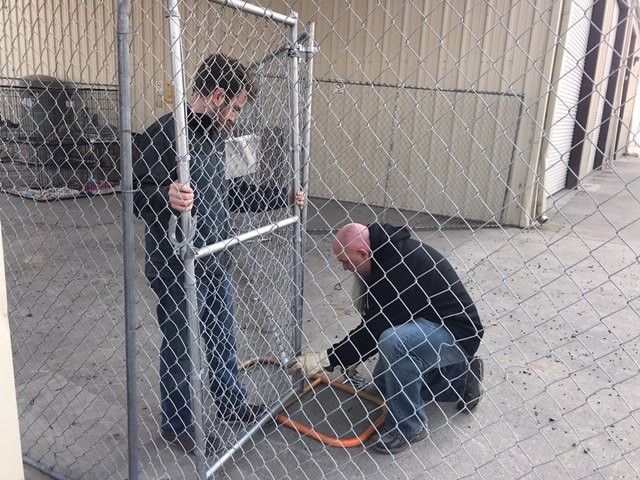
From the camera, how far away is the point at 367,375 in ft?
11.4

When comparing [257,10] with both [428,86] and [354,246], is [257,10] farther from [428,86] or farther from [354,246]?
[428,86]

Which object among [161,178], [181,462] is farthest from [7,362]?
[181,462]

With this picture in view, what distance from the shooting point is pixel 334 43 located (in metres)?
8.59

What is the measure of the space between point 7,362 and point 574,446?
269 cm

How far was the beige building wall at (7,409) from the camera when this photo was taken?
138 centimetres

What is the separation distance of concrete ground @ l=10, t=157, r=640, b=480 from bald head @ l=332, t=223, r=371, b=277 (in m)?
0.44

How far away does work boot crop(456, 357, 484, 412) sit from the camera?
291cm

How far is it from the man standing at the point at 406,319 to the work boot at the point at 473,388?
148 mm

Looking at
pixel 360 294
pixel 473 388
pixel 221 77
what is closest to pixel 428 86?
pixel 360 294

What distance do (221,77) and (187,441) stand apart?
1.76m

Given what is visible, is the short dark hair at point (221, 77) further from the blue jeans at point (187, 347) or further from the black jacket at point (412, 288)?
the black jacket at point (412, 288)

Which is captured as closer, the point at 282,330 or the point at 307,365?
the point at 307,365

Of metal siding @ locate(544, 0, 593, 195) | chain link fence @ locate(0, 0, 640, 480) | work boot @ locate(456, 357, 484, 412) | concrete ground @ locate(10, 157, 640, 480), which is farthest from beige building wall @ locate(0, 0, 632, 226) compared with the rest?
work boot @ locate(456, 357, 484, 412)

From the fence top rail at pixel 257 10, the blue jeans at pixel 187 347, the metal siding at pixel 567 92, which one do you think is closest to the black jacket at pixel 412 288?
the blue jeans at pixel 187 347
